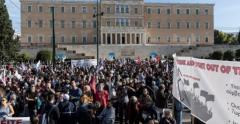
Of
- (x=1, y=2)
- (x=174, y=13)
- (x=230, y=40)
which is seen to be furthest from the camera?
(x=230, y=40)

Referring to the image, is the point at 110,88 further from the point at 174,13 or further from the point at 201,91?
the point at 174,13

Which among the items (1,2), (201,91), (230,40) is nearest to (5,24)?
(1,2)

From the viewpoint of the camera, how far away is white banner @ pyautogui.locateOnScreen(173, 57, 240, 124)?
634 centimetres

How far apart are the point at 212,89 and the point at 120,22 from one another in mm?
120743

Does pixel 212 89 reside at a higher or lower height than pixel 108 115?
higher

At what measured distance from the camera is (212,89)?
7148mm

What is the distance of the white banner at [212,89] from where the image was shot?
249 inches

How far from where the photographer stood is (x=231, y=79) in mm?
6359

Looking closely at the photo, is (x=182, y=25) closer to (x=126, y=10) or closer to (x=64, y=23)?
(x=126, y=10)

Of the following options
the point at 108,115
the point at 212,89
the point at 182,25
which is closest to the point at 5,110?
the point at 108,115

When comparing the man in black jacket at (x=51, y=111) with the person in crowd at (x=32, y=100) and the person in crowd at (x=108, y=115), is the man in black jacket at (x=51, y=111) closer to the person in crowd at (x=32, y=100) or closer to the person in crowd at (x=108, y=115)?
the person in crowd at (x=108, y=115)

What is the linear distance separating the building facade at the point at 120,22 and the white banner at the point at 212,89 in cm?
11324

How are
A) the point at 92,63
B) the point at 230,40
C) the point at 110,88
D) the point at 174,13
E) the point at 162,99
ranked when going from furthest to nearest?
the point at 230,40
the point at 174,13
the point at 92,63
the point at 110,88
the point at 162,99

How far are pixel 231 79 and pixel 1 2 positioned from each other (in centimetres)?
4093
